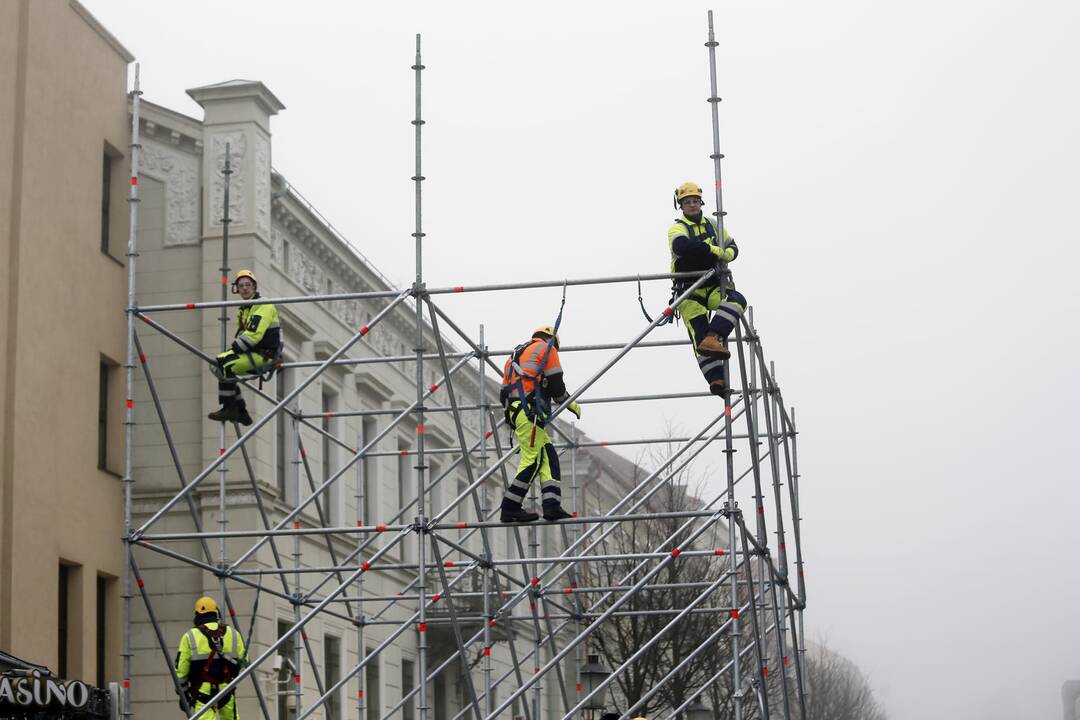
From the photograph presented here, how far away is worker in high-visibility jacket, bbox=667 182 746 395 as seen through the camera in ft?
48.2

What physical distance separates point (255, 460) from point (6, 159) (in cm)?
686

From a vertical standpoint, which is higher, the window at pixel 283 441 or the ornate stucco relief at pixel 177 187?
the ornate stucco relief at pixel 177 187

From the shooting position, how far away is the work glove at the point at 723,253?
14.8 meters

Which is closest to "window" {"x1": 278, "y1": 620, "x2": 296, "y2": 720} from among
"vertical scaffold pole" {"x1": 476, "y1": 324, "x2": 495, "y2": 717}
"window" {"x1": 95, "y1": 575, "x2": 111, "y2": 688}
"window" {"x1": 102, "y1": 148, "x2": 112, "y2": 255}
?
"window" {"x1": 95, "y1": 575, "x2": 111, "y2": 688}

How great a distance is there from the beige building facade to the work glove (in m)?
10.9

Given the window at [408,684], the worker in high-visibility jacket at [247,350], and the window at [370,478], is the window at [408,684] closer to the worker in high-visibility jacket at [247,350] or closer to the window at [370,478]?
the window at [370,478]

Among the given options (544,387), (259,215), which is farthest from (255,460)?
(544,387)

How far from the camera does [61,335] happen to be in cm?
2394

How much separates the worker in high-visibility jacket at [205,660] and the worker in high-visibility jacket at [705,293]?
4909 mm

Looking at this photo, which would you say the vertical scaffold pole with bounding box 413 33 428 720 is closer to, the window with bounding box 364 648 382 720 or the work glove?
the work glove

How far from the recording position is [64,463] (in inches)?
929

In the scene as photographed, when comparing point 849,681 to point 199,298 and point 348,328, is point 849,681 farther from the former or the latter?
point 199,298

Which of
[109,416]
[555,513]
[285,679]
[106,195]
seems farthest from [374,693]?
[555,513]

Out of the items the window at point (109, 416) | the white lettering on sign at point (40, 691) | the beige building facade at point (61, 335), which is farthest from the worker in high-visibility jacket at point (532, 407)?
the window at point (109, 416)
